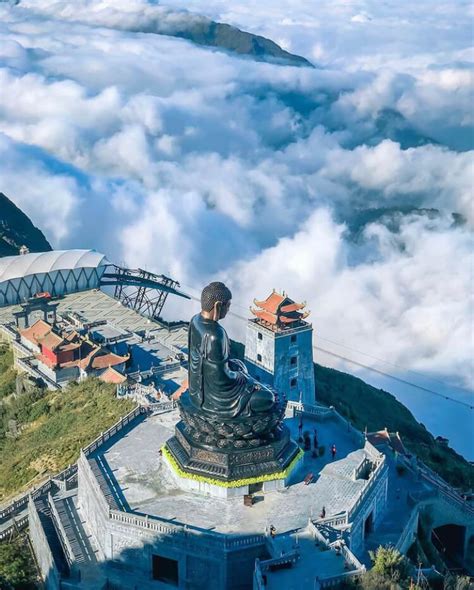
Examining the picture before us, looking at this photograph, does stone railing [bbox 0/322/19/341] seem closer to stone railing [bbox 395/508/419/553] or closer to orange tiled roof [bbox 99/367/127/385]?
orange tiled roof [bbox 99/367/127/385]

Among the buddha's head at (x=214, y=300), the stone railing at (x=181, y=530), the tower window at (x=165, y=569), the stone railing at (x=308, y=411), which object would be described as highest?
the buddha's head at (x=214, y=300)

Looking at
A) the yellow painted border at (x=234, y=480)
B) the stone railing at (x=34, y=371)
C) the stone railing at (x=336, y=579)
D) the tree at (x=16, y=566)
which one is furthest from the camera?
the stone railing at (x=34, y=371)

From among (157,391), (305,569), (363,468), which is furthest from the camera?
(157,391)

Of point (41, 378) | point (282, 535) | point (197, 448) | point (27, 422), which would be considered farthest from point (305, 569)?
point (41, 378)

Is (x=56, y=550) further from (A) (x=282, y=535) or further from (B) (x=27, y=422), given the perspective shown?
(B) (x=27, y=422)

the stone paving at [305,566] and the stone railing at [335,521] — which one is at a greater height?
the stone railing at [335,521]

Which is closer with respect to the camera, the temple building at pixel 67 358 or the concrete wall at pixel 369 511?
the concrete wall at pixel 369 511

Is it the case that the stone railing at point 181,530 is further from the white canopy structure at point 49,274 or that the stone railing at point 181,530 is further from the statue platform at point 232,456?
the white canopy structure at point 49,274

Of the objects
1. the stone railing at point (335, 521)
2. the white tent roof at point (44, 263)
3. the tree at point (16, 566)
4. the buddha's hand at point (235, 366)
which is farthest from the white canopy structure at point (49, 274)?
the stone railing at point (335, 521)

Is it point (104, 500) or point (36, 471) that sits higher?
point (104, 500)
